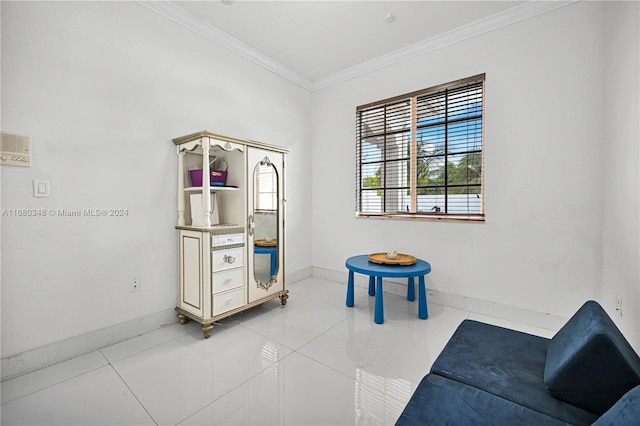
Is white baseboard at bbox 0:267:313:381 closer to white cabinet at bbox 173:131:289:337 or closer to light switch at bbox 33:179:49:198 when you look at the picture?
white cabinet at bbox 173:131:289:337

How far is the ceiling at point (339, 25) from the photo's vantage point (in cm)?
258

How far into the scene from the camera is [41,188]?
195 cm

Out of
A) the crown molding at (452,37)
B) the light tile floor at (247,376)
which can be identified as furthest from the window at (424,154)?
the light tile floor at (247,376)

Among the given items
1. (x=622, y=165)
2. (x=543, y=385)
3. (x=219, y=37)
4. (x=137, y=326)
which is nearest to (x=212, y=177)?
(x=137, y=326)

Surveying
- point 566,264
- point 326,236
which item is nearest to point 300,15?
point 326,236

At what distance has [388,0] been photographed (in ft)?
8.30

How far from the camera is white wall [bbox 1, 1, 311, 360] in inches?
73.8

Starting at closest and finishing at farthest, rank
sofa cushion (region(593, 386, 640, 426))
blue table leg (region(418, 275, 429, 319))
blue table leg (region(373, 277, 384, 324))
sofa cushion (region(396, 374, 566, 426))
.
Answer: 1. sofa cushion (region(593, 386, 640, 426))
2. sofa cushion (region(396, 374, 566, 426))
3. blue table leg (region(373, 277, 384, 324))
4. blue table leg (region(418, 275, 429, 319))

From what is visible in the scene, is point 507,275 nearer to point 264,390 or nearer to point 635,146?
point 635,146

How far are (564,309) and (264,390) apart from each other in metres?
2.63

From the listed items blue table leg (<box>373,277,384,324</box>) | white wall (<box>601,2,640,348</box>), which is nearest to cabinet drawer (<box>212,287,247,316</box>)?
blue table leg (<box>373,277,384,324</box>)

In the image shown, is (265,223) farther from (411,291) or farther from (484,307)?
(484,307)

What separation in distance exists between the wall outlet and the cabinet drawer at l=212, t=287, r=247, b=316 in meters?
0.66

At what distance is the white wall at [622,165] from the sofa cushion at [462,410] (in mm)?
1227
